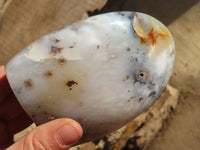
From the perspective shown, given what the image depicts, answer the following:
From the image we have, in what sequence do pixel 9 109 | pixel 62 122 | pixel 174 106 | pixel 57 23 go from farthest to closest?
1. pixel 174 106
2. pixel 57 23
3. pixel 9 109
4. pixel 62 122

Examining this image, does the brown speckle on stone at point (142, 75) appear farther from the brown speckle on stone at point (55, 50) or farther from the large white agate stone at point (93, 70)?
the brown speckle on stone at point (55, 50)

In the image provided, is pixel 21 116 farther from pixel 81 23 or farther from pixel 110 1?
pixel 110 1

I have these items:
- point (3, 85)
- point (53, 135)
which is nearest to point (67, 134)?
point (53, 135)

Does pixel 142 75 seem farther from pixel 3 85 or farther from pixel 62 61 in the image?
pixel 3 85

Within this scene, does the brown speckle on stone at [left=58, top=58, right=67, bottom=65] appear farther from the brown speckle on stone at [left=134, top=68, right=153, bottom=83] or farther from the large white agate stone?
the brown speckle on stone at [left=134, top=68, right=153, bottom=83]

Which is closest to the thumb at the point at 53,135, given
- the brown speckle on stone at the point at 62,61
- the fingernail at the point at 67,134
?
the fingernail at the point at 67,134

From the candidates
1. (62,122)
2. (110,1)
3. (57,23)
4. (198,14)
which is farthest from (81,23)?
(198,14)
